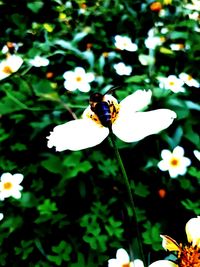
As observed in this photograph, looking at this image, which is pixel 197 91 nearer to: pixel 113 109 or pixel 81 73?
pixel 81 73

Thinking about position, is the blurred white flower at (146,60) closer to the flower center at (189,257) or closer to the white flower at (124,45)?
the white flower at (124,45)

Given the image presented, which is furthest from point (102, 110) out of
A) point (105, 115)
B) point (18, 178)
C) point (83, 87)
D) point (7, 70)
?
point (7, 70)

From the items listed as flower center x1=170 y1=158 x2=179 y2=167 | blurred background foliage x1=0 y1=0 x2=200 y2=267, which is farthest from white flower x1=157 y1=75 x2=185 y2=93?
flower center x1=170 y1=158 x2=179 y2=167

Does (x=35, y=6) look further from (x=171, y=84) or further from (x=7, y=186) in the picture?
(x=7, y=186)

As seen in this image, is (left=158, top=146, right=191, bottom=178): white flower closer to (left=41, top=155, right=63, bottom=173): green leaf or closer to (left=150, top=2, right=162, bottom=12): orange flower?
(left=41, top=155, right=63, bottom=173): green leaf

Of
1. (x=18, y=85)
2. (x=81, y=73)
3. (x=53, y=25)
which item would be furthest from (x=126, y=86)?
(x=53, y=25)

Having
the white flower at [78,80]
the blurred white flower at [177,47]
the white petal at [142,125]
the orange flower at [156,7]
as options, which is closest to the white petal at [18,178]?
the white flower at [78,80]

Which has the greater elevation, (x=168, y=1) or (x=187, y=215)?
(x=168, y=1)
